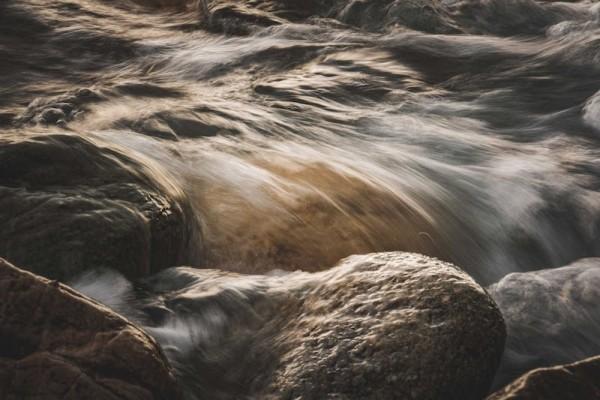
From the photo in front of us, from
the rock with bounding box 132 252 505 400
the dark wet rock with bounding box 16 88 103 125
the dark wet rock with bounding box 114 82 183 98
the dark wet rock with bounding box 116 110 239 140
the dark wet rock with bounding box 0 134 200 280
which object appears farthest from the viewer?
the dark wet rock with bounding box 114 82 183 98

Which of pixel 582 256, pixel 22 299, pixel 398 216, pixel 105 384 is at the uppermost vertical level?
pixel 22 299

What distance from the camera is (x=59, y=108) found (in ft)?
19.6

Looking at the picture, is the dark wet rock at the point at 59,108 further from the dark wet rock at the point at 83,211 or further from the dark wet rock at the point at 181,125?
the dark wet rock at the point at 83,211

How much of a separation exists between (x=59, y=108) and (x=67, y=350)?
134 inches

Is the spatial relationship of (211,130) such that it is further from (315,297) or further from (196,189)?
(315,297)

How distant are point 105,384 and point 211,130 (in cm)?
326

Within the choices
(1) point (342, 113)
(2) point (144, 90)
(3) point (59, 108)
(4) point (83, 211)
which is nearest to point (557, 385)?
(4) point (83, 211)

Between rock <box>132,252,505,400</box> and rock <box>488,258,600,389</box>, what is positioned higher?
rock <box>132,252,505,400</box>

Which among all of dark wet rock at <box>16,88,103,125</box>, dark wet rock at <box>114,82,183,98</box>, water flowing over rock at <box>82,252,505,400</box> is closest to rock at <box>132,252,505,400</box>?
water flowing over rock at <box>82,252,505,400</box>

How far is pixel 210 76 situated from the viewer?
25.8ft

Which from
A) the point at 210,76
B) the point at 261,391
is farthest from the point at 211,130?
the point at 261,391

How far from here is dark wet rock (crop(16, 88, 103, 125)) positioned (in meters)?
5.84

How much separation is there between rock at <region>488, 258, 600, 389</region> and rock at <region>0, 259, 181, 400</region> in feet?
5.35

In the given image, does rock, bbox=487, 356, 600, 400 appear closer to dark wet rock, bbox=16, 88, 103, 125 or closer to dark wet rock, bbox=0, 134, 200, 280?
dark wet rock, bbox=0, 134, 200, 280
